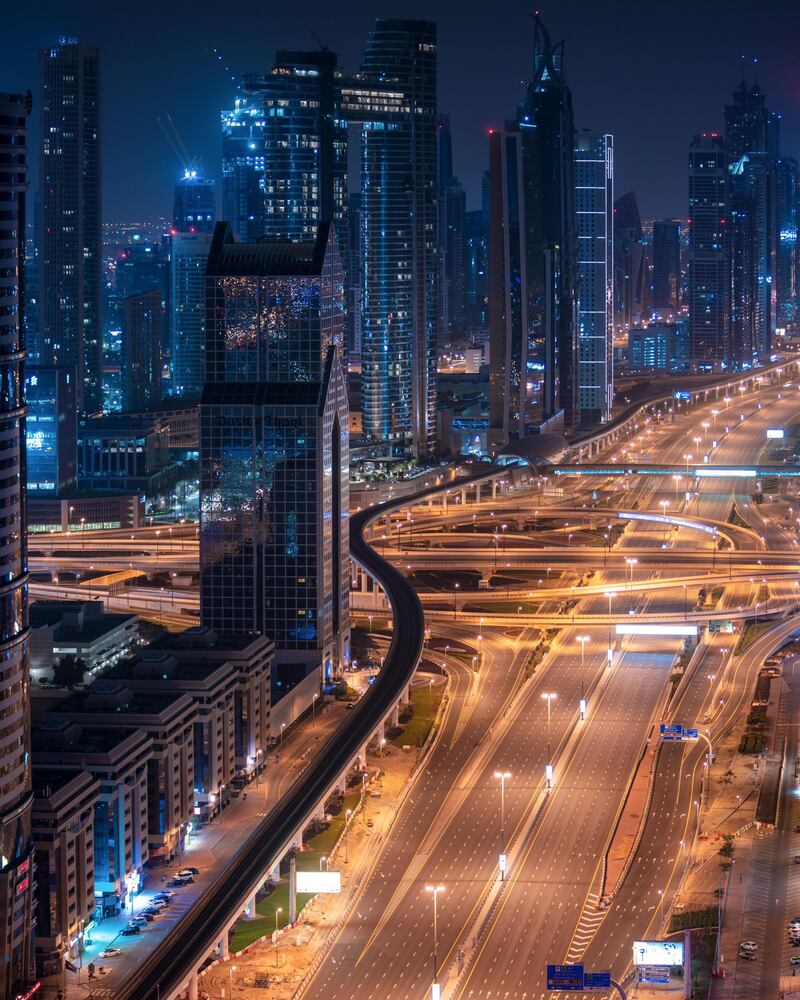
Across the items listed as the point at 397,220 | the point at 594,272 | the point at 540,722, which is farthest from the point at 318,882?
the point at 594,272

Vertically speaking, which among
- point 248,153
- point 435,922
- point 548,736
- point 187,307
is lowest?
point 435,922

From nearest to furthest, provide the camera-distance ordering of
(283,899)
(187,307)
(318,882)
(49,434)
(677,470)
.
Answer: (318,882), (283,899), (49,434), (677,470), (187,307)

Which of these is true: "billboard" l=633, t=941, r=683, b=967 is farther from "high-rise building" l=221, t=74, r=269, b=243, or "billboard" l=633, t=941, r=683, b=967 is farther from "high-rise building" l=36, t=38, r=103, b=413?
"high-rise building" l=36, t=38, r=103, b=413

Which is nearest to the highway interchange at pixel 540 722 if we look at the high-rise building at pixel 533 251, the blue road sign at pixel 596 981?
A: the blue road sign at pixel 596 981

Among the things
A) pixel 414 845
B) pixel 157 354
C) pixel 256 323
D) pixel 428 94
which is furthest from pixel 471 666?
pixel 157 354

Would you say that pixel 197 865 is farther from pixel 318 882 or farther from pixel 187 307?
pixel 187 307

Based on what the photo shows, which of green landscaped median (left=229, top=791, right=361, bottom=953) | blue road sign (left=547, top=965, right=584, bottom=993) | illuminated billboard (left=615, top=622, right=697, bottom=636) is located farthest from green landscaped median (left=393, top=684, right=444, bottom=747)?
blue road sign (left=547, top=965, right=584, bottom=993)
